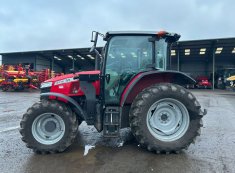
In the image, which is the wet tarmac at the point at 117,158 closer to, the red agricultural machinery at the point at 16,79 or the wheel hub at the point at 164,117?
the wheel hub at the point at 164,117

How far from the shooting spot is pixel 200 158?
3.52 metres

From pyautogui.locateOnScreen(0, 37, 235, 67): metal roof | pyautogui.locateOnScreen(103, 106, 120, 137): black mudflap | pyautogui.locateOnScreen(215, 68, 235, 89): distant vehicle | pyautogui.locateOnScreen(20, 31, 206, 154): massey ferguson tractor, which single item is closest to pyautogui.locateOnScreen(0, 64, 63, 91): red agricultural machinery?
pyautogui.locateOnScreen(0, 37, 235, 67): metal roof

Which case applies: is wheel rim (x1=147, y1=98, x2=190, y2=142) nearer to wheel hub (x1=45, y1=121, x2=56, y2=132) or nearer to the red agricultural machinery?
wheel hub (x1=45, y1=121, x2=56, y2=132)

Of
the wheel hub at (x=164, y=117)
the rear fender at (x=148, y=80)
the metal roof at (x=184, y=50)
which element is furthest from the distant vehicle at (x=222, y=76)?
the wheel hub at (x=164, y=117)

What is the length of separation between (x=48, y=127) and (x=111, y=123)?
1150 mm

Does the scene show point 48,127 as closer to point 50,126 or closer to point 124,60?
point 50,126

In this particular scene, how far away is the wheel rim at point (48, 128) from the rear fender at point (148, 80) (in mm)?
1194

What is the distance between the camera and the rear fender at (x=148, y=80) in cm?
374

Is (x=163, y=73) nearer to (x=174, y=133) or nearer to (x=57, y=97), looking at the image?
(x=174, y=133)

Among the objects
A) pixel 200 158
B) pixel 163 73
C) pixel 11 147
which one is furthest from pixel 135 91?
pixel 11 147

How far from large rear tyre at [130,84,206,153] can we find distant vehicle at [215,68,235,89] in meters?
27.7

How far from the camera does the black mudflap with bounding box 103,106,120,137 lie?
12.1 feet

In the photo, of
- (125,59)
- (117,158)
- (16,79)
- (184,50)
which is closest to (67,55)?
(16,79)

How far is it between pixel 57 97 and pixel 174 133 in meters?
2.24
